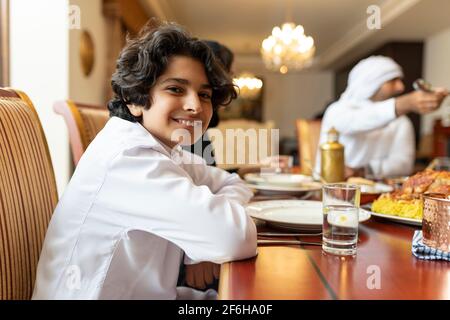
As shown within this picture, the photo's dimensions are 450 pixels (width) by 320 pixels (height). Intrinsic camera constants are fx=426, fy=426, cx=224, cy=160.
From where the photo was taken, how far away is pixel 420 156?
626 centimetres

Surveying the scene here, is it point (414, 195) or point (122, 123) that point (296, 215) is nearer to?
point (414, 195)

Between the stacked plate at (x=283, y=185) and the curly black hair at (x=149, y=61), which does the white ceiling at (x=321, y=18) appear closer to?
the stacked plate at (x=283, y=185)

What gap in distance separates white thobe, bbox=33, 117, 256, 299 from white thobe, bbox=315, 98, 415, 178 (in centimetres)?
131

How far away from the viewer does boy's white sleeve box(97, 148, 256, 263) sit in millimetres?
707

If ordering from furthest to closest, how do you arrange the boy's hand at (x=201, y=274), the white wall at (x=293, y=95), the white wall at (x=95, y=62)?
1. the white wall at (x=293, y=95)
2. the white wall at (x=95, y=62)
3. the boy's hand at (x=201, y=274)

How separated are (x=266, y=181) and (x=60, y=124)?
1.86 metres

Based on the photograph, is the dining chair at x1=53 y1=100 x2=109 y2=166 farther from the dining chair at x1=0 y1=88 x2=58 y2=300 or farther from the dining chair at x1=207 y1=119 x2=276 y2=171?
the dining chair at x1=207 y1=119 x2=276 y2=171

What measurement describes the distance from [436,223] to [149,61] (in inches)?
25.1

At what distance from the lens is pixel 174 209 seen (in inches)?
28.5

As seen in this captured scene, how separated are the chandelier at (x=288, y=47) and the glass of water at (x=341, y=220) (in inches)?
197

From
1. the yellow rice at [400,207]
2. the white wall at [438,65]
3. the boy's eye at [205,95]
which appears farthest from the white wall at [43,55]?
the white wall at [438,65]

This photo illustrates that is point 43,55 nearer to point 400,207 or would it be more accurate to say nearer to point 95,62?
point 95,62

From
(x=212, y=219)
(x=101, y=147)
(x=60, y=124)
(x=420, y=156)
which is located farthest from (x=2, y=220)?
(x=420, y=156)

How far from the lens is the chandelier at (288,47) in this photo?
18.0 ft
